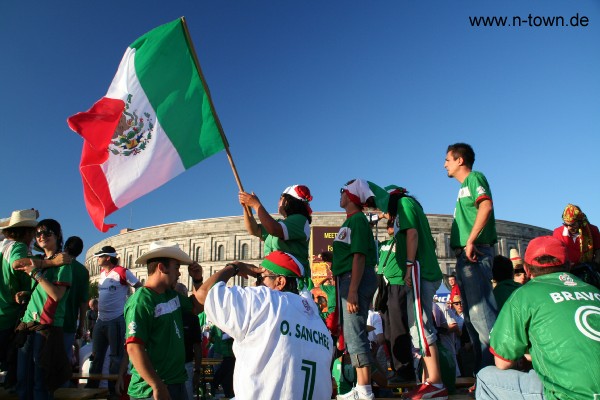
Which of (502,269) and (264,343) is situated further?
(502,269)

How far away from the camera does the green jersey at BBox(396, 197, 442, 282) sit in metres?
4.76

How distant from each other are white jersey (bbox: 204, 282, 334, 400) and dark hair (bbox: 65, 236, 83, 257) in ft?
18.6

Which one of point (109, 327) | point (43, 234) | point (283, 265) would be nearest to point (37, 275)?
point (43, 234)

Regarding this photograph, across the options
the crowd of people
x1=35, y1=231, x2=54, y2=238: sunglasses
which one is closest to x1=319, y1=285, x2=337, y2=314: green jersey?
the crowd of people

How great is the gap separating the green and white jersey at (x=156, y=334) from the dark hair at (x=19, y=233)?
7.19 ft

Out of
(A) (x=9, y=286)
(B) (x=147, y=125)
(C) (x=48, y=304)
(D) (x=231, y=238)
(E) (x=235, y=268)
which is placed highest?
(D) (x=231, y=238)

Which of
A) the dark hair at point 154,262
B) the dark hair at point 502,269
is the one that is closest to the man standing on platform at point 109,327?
the dark hair at point 154,262

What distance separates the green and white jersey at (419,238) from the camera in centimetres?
476

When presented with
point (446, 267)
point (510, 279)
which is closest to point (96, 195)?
point (510, 279)

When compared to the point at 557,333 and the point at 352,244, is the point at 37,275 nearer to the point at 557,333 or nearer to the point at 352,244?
the point at 352,244

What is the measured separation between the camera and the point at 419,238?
4.95 meters

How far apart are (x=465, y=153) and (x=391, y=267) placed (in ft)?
5.26

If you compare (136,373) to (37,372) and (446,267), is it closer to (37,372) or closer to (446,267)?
(37,372)

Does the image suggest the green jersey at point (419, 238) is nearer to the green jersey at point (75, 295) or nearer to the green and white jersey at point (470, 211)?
the green and white jersey at point (470, 211)
